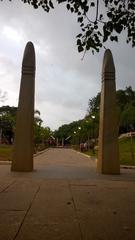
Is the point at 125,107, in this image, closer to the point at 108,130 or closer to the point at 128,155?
the point at 128,155

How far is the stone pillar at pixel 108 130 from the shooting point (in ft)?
65.8

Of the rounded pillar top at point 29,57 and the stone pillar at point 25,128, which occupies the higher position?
the rounded pillar top at point 29,57

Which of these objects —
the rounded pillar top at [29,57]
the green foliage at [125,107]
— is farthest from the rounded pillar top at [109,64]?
the green foliage at [125,107]

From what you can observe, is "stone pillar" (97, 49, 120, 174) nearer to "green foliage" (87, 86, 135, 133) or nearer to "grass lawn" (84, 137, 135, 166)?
"grass lawn" (84, 137, 135, 166)

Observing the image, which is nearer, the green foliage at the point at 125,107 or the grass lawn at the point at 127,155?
the grass lawn at the point at 127,155

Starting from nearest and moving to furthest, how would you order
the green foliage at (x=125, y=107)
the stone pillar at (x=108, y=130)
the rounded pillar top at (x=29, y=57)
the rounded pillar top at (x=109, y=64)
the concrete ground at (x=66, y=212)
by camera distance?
1. the concrete ground at (x=66, y=212)
2. the stone pillar at (x=108, y=130)
3. the rounded pillar top at (x=29, y=57)
4. the rounded pillar top at (x=109, y=64)
5. the green foliage at (x=125, y=107)

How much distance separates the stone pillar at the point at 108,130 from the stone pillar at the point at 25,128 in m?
3.09

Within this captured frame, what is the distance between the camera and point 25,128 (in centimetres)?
1978

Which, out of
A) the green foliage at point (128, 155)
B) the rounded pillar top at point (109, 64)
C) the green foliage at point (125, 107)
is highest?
the green foliage at point (125, 107)

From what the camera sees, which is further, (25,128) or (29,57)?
(29,57)

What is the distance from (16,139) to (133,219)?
11.6 meters

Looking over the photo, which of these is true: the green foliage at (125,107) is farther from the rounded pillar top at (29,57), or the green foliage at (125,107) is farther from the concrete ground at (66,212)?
the concrete ground at (66,212)

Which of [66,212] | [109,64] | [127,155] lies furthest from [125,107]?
[66,212]

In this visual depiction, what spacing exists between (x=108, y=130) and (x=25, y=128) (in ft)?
11.8
